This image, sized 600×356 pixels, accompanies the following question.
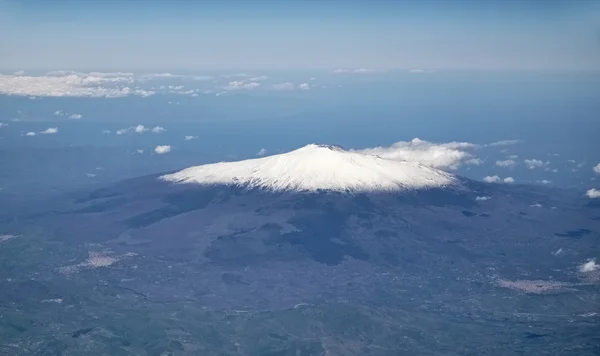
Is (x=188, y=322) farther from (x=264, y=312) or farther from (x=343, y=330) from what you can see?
(x=343, y=330)

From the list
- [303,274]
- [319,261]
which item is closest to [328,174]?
[319,261]

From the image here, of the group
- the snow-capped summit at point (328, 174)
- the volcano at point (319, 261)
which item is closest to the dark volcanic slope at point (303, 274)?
the volcano at point (319, 261)

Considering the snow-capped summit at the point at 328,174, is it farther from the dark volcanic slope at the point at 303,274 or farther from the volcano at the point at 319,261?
the dark volcanic slope at the point at 303,274

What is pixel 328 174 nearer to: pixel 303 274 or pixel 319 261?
pixel 319 261

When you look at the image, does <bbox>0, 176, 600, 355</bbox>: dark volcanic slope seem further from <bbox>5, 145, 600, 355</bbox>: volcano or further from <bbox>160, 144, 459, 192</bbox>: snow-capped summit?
<bbox>160, 144, 459, 192</bbox>: snow-capped summit

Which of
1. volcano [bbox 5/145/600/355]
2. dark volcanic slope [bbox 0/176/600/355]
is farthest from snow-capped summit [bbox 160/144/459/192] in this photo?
dark volcanic slope [bbox 0/176/600/355]
